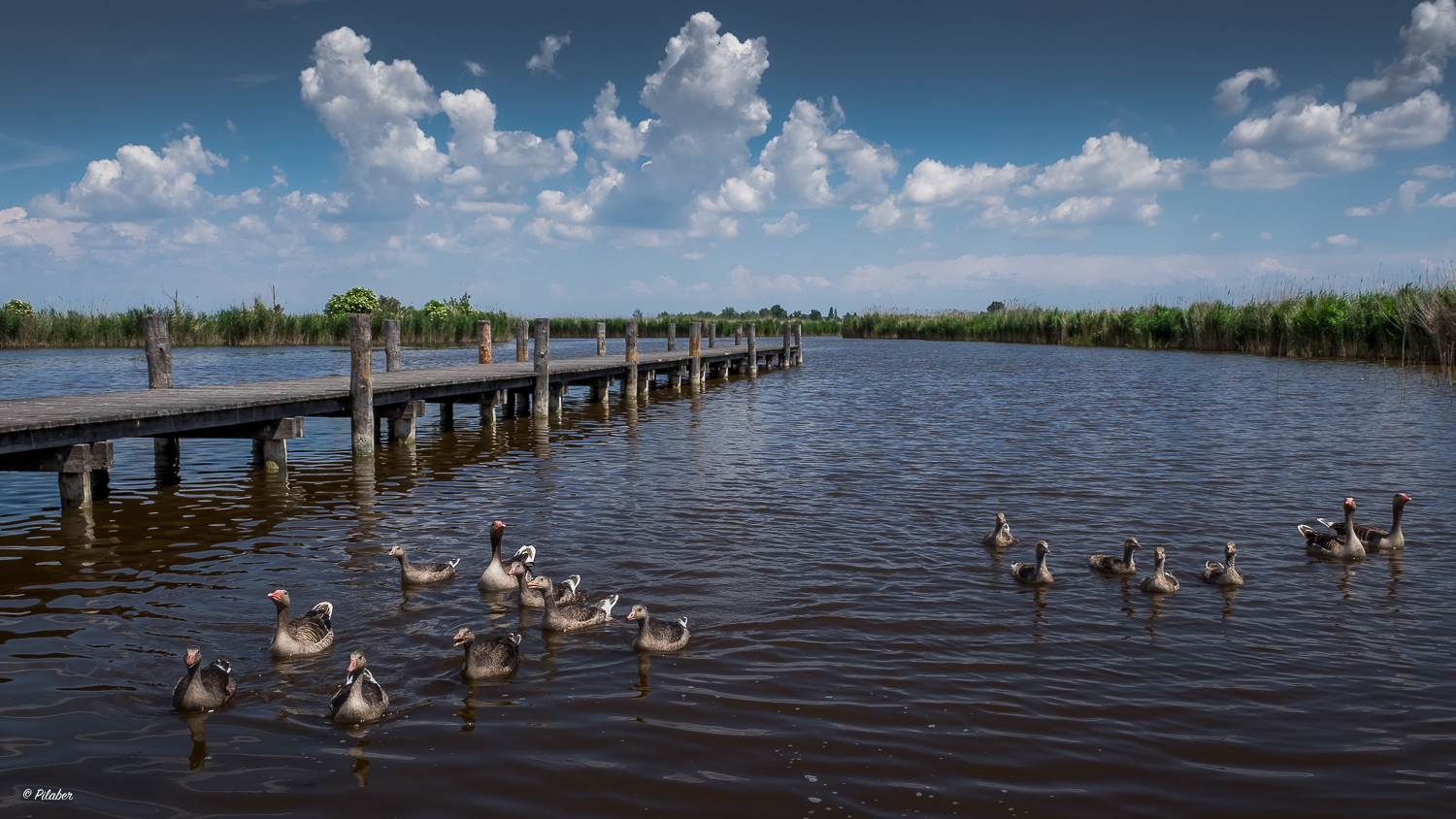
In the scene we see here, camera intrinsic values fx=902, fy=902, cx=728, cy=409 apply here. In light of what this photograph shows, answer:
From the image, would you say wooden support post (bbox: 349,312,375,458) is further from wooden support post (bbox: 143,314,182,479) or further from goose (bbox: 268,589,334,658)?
goose (bbox: 268,589,334,658)

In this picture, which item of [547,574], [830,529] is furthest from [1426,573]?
[547,574]

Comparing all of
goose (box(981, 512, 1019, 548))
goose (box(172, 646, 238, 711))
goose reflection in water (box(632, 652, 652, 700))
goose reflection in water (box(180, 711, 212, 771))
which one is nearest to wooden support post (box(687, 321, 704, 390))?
goose (box(981, 512, 1019, 548))

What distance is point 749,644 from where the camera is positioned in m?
7.14

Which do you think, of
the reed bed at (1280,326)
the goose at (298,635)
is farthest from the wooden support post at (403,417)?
the reed bed at (1280,326)

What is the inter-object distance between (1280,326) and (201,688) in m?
47.3

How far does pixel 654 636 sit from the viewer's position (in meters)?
6.96

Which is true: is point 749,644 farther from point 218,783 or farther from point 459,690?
point 218,783

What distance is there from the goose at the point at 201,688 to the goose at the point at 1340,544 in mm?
10222

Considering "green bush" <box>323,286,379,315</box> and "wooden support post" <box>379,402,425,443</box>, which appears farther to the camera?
"green bush" <box>323,286,379,315</box>

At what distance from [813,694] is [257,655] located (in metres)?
4.26

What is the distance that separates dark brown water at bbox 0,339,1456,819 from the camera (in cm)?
510

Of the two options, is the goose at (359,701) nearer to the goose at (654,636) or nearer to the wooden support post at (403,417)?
the goose at (654,636)

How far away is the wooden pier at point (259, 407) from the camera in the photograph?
11211 millimetres

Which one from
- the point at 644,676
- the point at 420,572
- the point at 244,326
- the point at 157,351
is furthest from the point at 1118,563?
the point at 244,326
